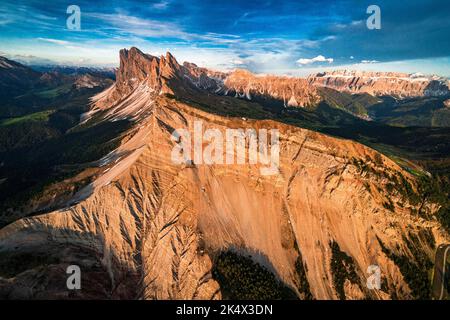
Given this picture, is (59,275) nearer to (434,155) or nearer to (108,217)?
(108,217)

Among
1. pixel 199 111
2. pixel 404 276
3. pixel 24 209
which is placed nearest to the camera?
pixel 404 276

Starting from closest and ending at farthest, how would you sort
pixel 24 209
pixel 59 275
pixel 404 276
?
1. pixel 59 275
2. pixel 404 276
3. pixel 24 209
